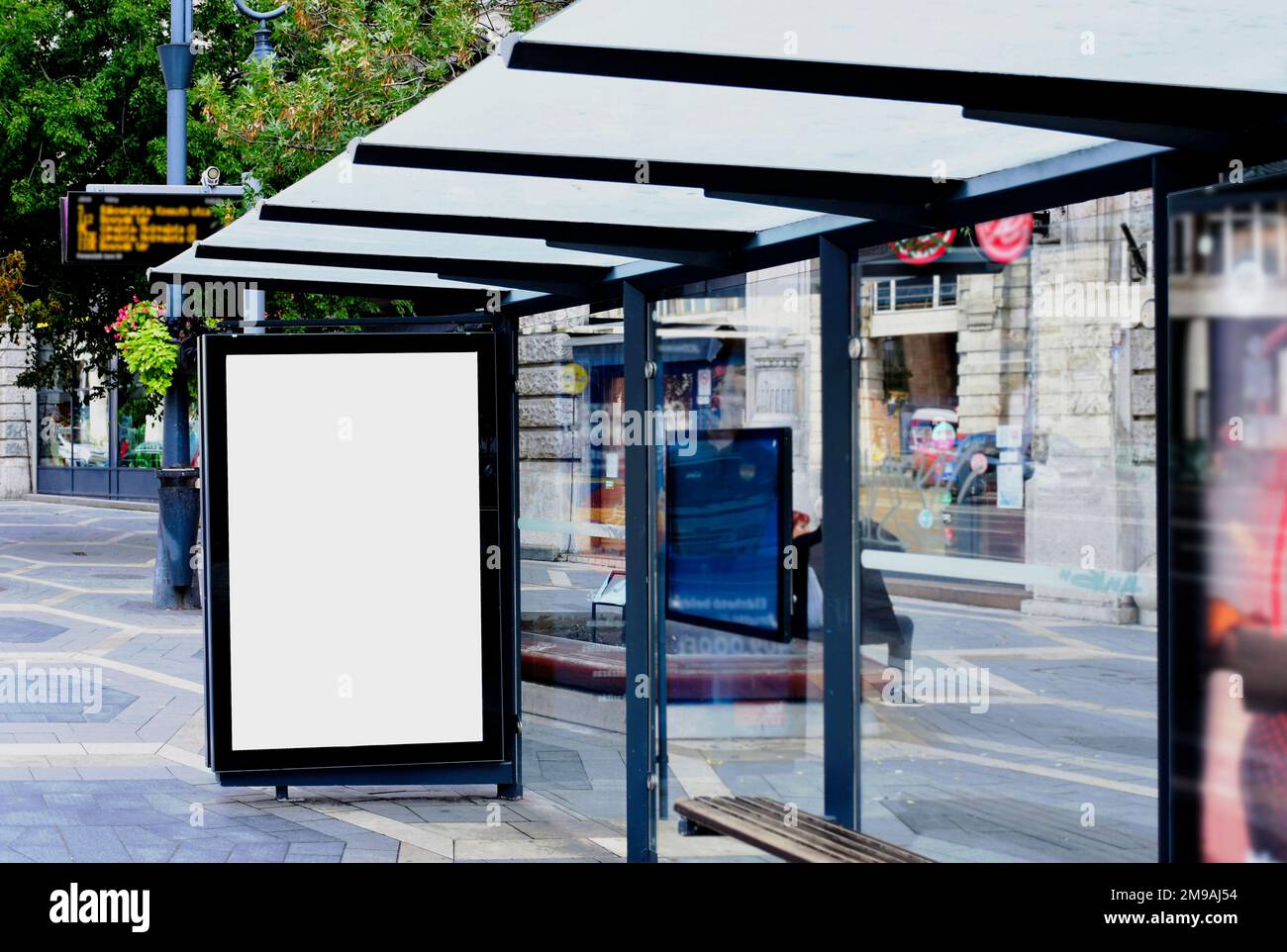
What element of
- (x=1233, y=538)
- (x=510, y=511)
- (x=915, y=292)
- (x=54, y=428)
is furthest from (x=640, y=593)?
(x=54, y=428)

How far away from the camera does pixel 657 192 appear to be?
4.48 m

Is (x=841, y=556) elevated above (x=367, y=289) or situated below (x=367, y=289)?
below

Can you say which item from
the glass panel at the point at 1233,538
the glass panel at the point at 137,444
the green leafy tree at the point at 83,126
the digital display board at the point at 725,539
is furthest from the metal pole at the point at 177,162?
the glass panel at the point at 137,444

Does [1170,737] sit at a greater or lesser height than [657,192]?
lesser

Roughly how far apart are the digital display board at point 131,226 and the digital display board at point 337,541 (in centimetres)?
689

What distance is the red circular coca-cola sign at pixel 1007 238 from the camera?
3.72 metres

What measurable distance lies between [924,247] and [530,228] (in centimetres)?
142

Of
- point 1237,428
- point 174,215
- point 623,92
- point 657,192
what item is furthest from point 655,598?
point 174,215

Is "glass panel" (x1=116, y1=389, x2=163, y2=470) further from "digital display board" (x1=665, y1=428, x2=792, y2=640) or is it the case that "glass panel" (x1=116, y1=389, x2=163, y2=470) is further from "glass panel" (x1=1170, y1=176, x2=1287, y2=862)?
"glass panel" (x1=1170, y1=176, x2=1287, y2=862)

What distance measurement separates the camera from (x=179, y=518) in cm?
1394

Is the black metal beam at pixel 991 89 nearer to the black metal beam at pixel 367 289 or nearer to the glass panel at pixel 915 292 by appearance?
the glass panel at pixel 915 292

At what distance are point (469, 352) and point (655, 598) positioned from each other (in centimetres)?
143

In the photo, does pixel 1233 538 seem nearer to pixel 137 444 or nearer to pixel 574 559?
pixel 574 559
